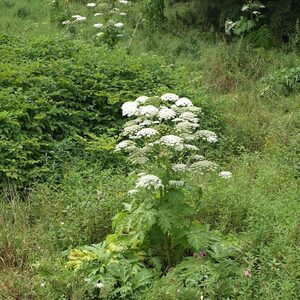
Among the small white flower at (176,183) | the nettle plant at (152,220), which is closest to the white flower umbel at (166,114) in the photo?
the nettle plant at (152,220)

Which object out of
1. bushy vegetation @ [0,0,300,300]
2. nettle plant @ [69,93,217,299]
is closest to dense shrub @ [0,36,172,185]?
bushy vegetation @ [0,0,300,300]

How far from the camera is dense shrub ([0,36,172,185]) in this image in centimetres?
636

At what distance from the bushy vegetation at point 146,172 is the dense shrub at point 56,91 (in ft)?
0.07

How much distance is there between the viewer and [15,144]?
20.4 ft

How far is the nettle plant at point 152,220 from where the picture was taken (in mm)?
4102

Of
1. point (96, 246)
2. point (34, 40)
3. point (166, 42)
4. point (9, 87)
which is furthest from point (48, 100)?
point (166, 42)

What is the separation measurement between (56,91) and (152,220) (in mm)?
3761

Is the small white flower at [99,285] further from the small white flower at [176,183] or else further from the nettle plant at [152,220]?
the small white flower at [176,183]

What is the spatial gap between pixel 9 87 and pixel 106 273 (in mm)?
3702

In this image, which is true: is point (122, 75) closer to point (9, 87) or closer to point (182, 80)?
point (182, 80)

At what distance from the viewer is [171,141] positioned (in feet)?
13.2

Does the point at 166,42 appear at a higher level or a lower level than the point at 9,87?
lower

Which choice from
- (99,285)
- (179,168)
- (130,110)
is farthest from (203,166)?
(99,285)

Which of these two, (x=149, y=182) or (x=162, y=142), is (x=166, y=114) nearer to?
(x=162, y=142)
